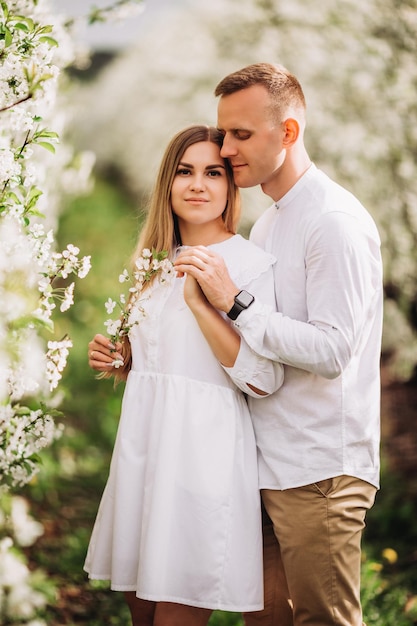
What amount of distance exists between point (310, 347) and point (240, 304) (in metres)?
0.25

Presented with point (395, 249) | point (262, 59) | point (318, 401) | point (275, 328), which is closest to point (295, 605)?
point (318, 401)

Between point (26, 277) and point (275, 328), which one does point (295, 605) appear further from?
point (26, 277)

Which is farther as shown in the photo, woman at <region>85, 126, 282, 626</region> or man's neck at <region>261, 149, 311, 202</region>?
man's neck at <region>261, 149, 311, 202</region>

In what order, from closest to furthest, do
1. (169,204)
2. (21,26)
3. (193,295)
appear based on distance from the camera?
(21,26)
(193,295)
(169,204)

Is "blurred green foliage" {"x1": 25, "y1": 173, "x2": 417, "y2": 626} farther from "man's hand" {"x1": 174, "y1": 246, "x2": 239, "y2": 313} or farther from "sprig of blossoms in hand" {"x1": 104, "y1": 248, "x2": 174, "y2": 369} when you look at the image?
"man's hand" {"x1": 174, "y1": 246, "x2": 239, "y2": 313}

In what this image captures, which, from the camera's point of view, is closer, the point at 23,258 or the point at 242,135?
the point at 23,258

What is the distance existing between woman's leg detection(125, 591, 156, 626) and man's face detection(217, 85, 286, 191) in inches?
57.2

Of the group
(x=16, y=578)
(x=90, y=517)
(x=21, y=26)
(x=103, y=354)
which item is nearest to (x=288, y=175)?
(x=103, y=354)

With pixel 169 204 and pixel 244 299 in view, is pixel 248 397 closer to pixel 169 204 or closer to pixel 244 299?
pixel 244 299

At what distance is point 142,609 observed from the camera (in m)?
2.54

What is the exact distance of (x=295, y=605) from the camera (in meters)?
2.44

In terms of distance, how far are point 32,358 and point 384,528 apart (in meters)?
3.09

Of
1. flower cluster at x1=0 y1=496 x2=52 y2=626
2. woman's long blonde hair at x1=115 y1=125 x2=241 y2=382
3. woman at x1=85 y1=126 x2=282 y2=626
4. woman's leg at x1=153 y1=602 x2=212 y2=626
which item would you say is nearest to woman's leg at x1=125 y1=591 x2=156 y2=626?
woman at x1=85 y1=126 x2=282 y2=626

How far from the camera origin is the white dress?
2.36m
